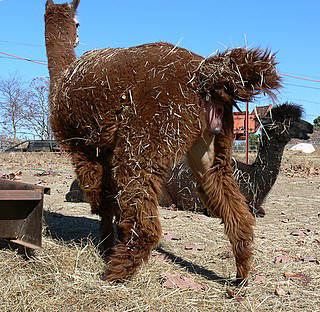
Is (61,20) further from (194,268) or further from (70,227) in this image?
(194,268)

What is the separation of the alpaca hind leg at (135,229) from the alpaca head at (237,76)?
35.8 inches

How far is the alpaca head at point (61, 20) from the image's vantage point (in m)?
4.76

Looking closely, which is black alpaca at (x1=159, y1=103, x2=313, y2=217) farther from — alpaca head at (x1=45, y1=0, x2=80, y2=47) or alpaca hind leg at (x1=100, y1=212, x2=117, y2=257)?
alpaca head at (x1=45, y1=0, x2=80, y2=47)

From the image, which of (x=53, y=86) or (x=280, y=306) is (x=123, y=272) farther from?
(x=53, y=86)

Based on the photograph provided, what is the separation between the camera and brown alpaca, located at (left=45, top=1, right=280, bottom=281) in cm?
309

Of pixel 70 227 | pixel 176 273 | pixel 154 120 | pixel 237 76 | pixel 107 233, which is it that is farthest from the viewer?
pixel 70 227

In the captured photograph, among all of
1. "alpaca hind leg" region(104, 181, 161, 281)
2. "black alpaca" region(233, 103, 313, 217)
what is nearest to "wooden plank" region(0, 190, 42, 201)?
"alpaca hind leg" region(104, 181, 161, 281)

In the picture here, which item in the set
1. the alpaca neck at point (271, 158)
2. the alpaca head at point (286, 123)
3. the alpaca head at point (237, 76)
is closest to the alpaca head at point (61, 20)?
the alpaca head at point (237, 76)

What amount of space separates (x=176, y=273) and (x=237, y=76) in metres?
1.89

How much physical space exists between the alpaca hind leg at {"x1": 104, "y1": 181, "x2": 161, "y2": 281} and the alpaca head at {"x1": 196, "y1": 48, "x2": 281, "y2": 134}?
0.91 meters

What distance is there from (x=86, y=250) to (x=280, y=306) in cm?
195

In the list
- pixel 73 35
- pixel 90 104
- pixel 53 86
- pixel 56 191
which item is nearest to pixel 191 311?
pixel 90 104

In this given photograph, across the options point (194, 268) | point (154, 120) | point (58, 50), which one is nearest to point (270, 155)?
point (194, 268)

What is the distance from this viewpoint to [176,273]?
3746 millimetres
